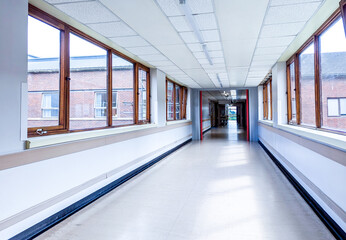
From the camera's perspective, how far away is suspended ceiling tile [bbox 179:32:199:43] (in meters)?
4.02

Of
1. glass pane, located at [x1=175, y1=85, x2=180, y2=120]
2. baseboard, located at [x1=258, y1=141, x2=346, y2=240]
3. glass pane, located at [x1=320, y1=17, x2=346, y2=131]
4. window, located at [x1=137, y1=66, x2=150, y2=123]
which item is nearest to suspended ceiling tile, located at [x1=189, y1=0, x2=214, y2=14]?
glass pane, located at [x1=320, y1=17, x2=346, y2=131]

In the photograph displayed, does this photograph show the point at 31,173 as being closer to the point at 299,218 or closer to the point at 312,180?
the point at 299,218

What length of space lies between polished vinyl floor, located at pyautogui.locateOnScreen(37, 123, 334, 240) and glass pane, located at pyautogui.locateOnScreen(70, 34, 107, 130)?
135cm

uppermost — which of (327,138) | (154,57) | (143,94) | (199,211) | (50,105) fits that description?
(154,57)

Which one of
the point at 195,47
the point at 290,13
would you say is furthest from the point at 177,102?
the point at 290,13

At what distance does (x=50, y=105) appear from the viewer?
330cm

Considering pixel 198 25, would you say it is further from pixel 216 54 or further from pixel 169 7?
pixel 216 54

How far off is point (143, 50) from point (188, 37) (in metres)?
1.22

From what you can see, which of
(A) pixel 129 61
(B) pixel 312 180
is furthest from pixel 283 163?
(A) pixel 129 61

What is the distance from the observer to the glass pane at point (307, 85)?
14.4ft

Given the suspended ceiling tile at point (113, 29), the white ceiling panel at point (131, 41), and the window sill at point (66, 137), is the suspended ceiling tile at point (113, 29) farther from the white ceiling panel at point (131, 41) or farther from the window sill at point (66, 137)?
the window sill at point (66, 137)

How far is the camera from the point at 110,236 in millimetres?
2635

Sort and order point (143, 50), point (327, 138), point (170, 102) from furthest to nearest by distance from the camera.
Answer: point (170, 102)
point (143, 50)
point (327, 138)

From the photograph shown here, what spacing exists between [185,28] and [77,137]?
236 centimetres
